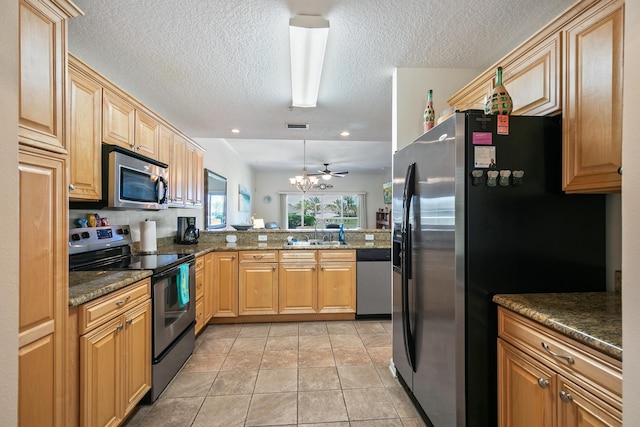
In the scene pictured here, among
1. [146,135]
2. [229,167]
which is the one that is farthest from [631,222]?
[229,167]

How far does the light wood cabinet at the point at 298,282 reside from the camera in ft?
11.0

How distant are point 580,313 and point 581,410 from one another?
0.33 m

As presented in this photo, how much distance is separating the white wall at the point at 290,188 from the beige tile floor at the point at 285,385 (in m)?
6.13

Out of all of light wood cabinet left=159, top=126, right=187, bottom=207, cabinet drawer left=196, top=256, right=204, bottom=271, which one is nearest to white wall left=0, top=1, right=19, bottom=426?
light wood cabinet left=159, top=126, right=187, bottom=207

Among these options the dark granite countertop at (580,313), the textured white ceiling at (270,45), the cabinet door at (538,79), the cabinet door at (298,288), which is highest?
the textured white ceiling at (270,45)

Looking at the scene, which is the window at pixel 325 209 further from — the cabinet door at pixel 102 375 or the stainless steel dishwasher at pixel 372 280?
the cabinet door at pixel 102 375

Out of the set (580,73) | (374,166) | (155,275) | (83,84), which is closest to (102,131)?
(83,84)

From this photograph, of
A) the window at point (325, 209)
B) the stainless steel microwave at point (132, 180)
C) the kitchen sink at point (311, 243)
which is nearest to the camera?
the stainless steel microwave at point (132, 180)

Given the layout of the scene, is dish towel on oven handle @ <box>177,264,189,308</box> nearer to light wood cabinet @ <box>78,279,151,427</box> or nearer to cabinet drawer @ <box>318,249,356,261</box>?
light wood cabinet @ <box>78,279,151,427</box>

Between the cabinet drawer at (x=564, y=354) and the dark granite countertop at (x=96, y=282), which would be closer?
the cabinet drawer at (x=564, y=354)

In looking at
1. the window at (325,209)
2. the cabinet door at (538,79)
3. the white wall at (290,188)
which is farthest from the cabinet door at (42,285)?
the window at (325,209)

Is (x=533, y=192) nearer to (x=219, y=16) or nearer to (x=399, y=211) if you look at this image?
(x=399, y=211)

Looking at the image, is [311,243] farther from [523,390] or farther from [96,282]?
[523,390]

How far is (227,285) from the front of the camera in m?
3.32
